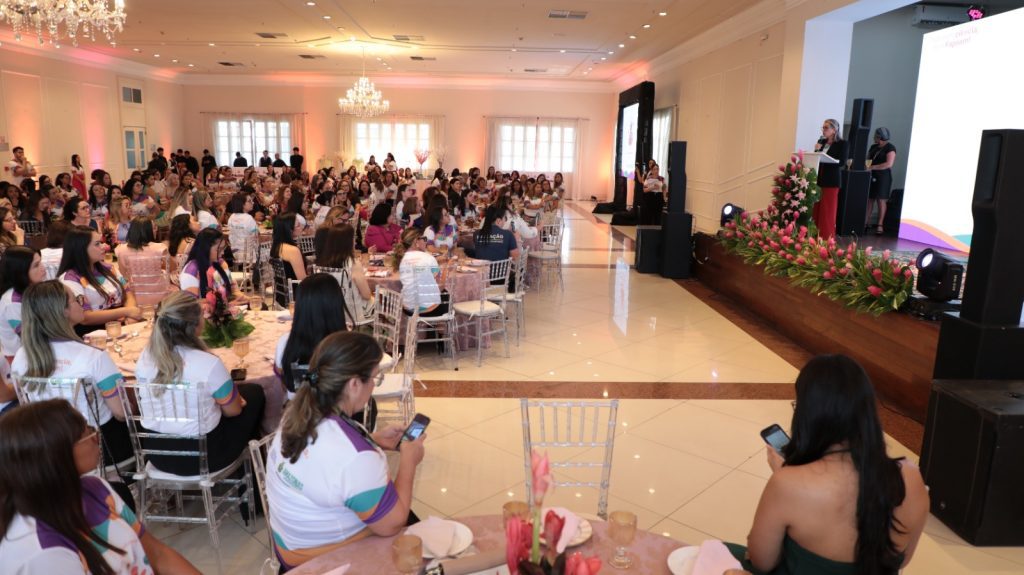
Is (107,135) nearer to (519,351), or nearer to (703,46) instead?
(703,46)

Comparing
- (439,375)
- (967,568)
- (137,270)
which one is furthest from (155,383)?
(967,568)

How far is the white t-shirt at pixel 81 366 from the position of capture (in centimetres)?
301

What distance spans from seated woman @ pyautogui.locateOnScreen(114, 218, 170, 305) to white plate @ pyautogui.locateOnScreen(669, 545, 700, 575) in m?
5.01

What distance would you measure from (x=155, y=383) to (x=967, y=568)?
3.80 m

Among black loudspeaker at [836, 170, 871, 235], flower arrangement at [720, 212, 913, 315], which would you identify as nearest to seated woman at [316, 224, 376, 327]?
flower arrangement at [720, 212, 913, 315]

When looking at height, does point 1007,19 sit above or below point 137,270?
above

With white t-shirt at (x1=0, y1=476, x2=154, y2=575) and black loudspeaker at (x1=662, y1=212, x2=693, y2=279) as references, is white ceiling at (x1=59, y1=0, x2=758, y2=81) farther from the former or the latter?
white t-shirt at (x1=0, y1=476, x2=154, y2=575)

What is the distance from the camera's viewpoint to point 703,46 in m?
13.2

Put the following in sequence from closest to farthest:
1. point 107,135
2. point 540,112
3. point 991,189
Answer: point 991,189 < point 107,135 < point 540,112

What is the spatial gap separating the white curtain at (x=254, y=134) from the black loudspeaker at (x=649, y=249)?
51.6 feet

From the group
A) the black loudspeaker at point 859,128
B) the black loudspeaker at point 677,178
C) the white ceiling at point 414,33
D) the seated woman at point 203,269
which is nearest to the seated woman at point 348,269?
the seated woman at point 203,269

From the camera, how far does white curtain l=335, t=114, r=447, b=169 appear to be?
22609mm

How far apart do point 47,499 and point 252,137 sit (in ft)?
75.9

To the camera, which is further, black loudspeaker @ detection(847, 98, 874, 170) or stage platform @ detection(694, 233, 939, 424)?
black loudspeaker @ detection(847, 98, 874, 170)
